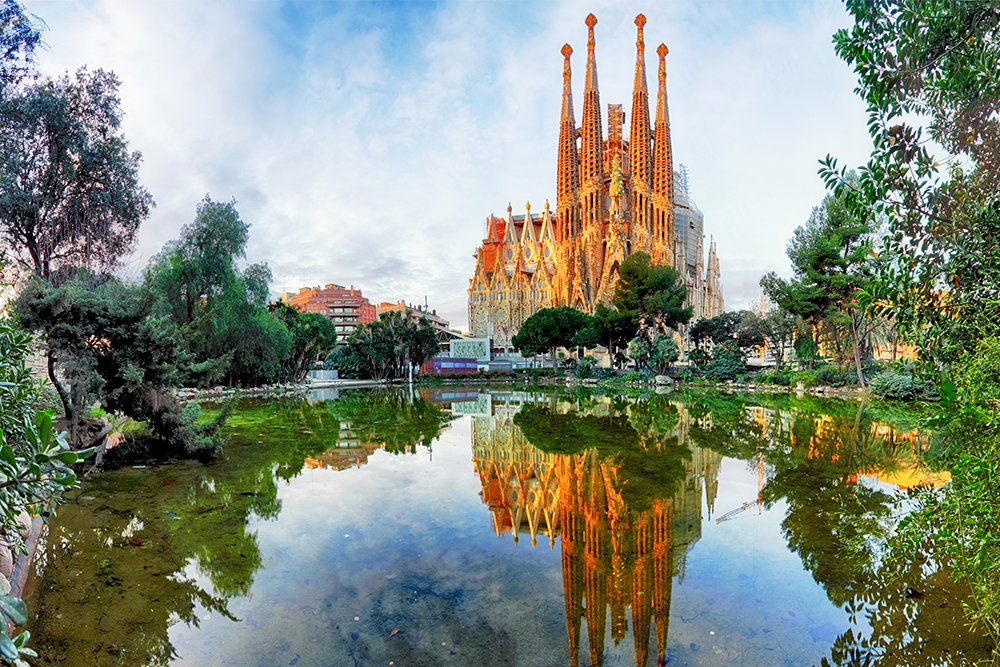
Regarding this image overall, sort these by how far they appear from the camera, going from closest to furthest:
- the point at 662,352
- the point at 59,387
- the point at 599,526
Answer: the point at 599,526 < the point at 59,387 < the point at 662,352

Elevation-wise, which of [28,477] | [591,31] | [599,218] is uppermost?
[591,31]

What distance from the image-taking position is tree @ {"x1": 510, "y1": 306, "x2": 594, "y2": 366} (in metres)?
36.7

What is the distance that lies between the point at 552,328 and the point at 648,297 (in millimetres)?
7243

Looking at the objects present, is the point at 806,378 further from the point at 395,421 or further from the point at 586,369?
the point at 395,421

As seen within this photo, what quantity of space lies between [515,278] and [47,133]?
45903mm

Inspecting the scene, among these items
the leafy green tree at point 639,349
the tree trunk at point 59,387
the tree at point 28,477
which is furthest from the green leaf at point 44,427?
the leafy green tree at point 639,349

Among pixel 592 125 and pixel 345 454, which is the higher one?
pixel 592 125

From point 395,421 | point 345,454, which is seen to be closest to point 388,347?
point 395,421

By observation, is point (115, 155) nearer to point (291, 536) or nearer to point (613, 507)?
point (291, 536)

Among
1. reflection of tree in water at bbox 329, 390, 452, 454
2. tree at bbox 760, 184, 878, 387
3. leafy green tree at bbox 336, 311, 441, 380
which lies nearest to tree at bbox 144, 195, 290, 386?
reflection of tree in water at bbox 329, 390, 452, 454

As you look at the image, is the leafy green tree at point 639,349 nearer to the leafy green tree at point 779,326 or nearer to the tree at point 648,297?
the tree at point 648,297

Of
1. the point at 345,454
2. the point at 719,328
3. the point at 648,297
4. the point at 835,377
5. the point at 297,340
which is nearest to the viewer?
the point at 345,454

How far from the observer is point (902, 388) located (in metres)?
18.8

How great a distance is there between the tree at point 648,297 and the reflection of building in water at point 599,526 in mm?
24995
